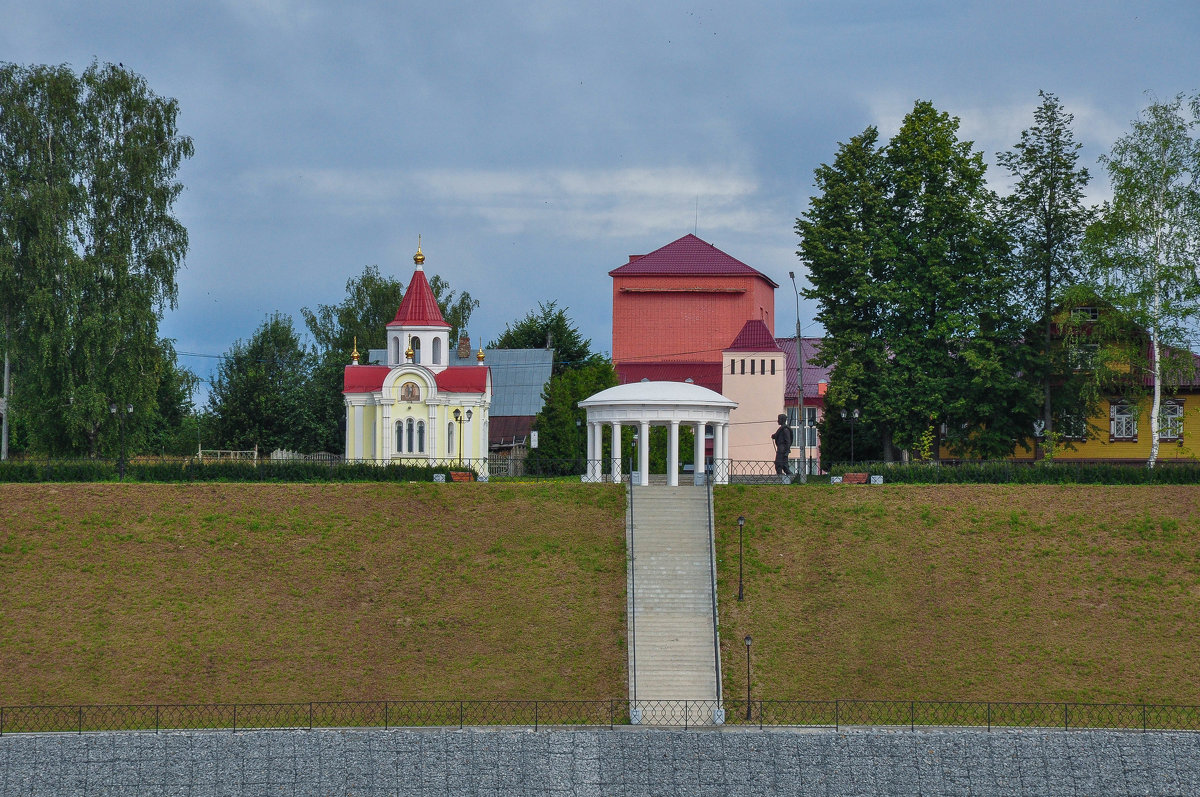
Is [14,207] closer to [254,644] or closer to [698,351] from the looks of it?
[254,644]

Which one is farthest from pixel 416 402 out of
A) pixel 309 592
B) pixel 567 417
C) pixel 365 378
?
pixel 309 592

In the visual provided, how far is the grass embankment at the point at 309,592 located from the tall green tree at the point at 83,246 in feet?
27.3

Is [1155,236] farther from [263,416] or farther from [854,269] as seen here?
[263,416]

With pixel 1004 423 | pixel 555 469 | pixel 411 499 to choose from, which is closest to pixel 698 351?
pixel 555 469

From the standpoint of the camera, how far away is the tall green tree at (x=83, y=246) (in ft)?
156

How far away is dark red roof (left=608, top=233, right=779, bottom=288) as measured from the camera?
71438 millimetres

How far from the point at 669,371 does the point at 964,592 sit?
34811 millimetres

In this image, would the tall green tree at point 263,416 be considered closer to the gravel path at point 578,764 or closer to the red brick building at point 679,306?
the red brick building at point 679,306

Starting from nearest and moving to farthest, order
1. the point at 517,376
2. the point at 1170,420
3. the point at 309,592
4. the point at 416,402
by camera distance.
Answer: the point at 309,592 < the point at 1170,420 < the point at 416,402 < the point at 517,376

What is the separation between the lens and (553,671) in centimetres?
3150

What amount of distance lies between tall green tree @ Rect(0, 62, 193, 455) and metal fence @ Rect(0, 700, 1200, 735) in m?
21.9

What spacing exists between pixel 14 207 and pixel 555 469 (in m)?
22.9

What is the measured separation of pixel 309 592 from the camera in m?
35.2

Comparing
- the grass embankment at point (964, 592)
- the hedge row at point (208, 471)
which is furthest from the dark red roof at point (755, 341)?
the hedge row at point (208, 471)
